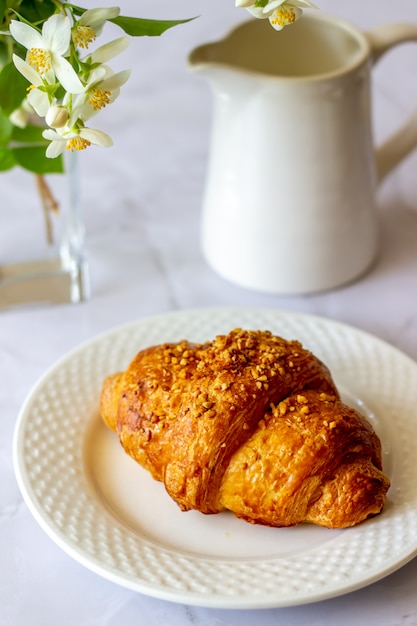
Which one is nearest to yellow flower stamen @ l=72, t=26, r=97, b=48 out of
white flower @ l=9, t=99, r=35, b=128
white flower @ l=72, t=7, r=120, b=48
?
white flower @ l=72, t=7, r=120, b=48

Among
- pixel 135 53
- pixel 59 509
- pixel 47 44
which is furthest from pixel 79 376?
pixel 135 53

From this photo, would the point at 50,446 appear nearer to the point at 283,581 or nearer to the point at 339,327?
the point at 283,581

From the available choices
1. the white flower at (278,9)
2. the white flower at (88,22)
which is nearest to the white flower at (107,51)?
the white flower at (88,22)

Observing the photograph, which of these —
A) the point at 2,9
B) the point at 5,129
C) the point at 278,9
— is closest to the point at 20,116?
the point at 5,129

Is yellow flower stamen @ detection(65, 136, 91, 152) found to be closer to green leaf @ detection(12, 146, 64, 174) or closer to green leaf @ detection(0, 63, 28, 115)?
green leaf @ detection(0, 63, 28, 115)

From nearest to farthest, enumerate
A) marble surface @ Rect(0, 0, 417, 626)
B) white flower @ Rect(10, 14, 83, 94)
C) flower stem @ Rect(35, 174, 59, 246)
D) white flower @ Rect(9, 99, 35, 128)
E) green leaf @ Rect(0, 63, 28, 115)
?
white flower @ Rect(10, 14, 83, 94), marble surface @ Rect(0, 0, 417, 626), green leaf @ Rect(0, 63, 28, 115), white flower @ Rect(9, 99, 35, 128), flower stem @ Rect(35, 174, 59, 246)
